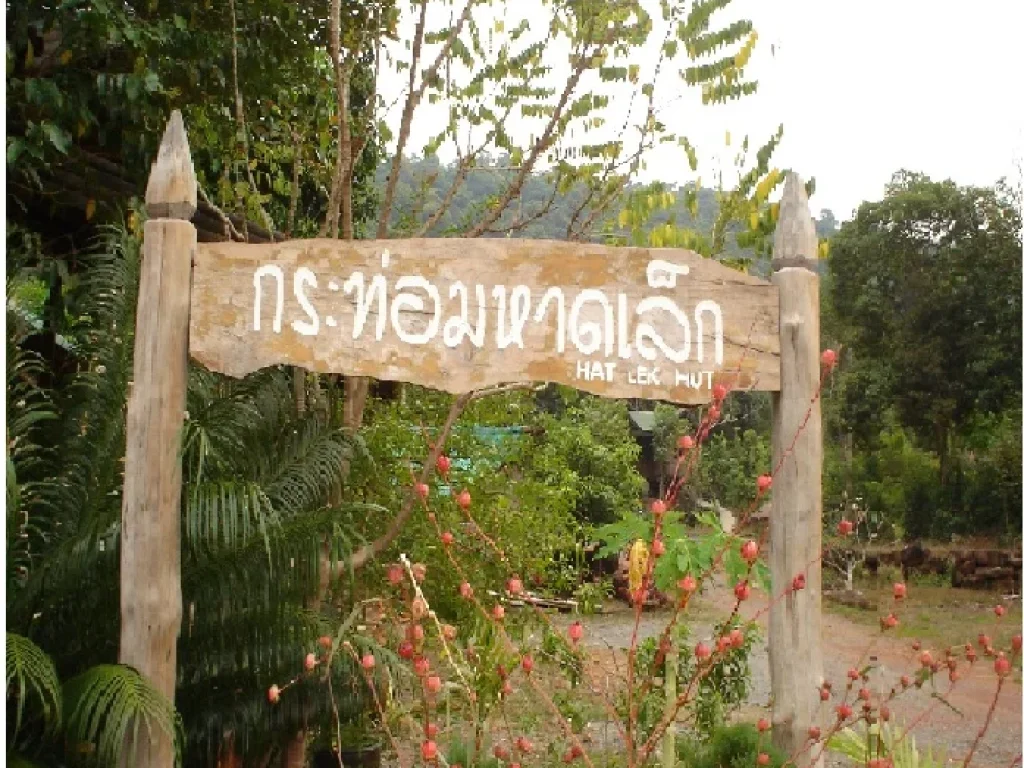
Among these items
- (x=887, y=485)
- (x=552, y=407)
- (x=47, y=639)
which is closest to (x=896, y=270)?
(x=887, y=485)

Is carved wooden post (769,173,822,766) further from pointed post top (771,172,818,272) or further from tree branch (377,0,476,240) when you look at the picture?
tree branch (377,0,476,240)

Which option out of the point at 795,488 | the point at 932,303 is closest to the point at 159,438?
the point at 795,488

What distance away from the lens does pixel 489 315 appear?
269 cm

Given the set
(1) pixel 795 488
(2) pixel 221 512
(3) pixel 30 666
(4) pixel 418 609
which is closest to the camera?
(4) pixel 418 609

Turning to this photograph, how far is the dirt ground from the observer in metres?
6.36

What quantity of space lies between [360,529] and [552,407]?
608 inches

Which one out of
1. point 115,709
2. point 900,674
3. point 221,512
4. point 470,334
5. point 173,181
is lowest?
point 900,674

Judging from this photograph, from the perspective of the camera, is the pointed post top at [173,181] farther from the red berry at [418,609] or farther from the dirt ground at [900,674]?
the dirt ground at [900,674]

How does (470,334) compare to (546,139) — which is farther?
(546,139)

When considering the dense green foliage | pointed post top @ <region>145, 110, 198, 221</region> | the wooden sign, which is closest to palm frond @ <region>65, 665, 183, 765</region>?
the wooden sign

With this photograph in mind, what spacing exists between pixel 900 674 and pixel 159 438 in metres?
7.16

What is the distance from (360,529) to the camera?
443 cm

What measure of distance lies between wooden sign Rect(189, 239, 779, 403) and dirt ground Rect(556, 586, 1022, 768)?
1955mm

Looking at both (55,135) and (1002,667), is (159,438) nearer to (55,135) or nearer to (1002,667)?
(55,135)
